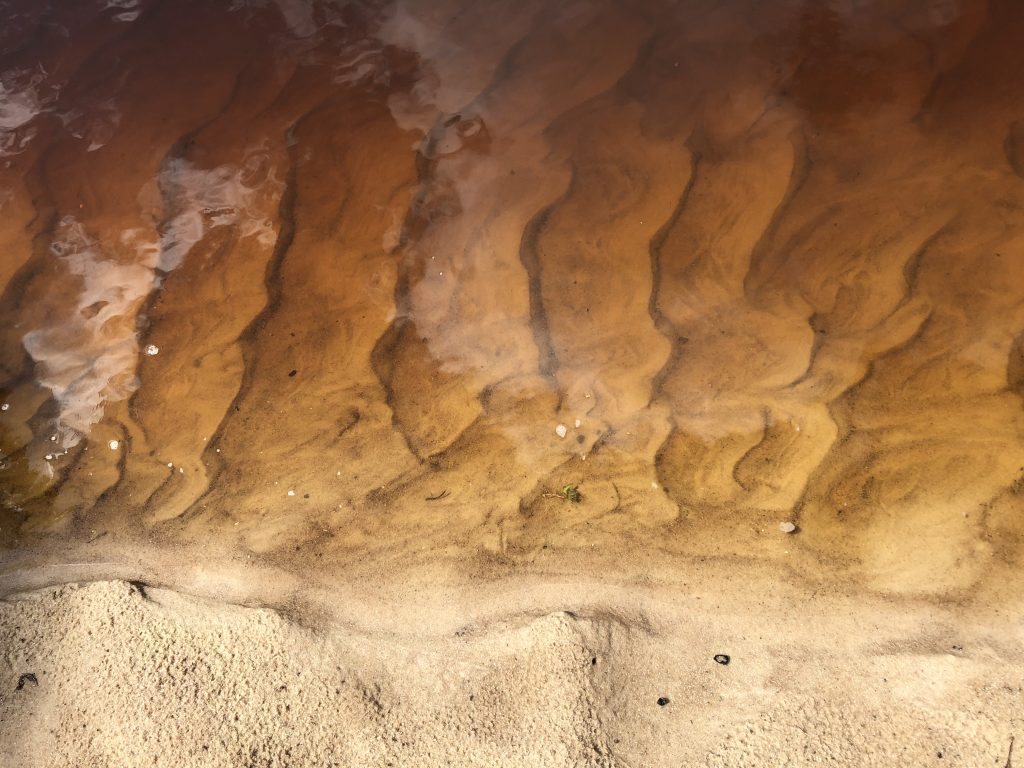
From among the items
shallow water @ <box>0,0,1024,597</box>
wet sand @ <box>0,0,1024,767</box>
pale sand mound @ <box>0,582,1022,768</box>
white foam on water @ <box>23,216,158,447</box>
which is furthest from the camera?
white foam on water @ <box>23,216,158,447</box>

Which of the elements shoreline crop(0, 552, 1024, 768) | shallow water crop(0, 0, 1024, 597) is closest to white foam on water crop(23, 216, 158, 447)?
shallow water crop(0, 0, 1024, 597)

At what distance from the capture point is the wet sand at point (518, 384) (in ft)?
5.86

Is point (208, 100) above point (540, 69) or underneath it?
above

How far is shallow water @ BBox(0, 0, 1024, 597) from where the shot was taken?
2150mm

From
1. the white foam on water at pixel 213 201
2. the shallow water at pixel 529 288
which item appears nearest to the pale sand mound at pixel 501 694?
the shallow water at pixel 529 288

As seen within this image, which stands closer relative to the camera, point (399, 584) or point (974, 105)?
point (399, 584)

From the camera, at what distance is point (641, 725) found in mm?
1713

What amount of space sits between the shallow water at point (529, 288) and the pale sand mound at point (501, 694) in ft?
0.74

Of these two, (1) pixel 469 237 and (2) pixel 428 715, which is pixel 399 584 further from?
(1) pixel 469 237

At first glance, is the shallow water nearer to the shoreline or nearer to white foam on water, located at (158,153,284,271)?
white foam on water, located at (158,153,284,271)

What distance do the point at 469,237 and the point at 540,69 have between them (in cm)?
94

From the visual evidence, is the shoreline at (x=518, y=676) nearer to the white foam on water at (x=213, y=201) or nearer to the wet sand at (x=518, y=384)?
the wet sand at (x=518, y=384)

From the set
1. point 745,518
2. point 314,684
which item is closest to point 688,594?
point 745,518

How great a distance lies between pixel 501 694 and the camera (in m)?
1.79
